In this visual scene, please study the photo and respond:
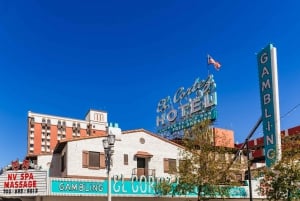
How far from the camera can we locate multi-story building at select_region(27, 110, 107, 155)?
169500 millimetres

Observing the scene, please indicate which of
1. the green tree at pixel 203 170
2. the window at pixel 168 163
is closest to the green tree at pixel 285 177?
the green tree at pixel 203 170

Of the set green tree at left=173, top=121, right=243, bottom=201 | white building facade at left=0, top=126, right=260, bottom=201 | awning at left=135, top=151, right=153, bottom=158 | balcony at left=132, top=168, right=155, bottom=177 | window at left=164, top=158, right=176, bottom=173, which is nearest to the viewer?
white building facade at left=0, top=126, right=260, bottom=201

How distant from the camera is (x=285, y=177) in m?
30.7

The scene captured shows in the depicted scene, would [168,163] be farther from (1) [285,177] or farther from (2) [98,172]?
(1) [285,177]

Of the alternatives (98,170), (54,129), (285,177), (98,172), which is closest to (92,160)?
(98,170)

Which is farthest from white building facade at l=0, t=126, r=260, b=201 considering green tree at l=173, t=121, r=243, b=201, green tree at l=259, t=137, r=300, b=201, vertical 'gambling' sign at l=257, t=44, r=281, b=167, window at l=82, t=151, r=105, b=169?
green tree at l=259, t=137, r=300, b=201

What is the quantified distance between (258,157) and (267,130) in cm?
3030

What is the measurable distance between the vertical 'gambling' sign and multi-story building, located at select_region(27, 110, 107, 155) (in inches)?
4951

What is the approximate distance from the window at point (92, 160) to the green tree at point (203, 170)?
399 inches

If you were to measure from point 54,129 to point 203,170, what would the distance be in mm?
143676

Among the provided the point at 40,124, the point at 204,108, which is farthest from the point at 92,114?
the point at 204,108

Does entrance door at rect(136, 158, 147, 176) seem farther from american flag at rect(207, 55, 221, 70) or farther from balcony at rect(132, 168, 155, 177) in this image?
american flag at rect(207, 55, 221, 70)

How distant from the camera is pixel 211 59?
6266cm

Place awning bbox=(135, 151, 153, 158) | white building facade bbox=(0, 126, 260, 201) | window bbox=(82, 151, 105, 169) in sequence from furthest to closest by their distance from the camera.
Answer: awning bbox=(135, 151, 153, 158), window bbox=(82, 151, 105, 169), white building facade bbox=(0, 126, 260, 201)
